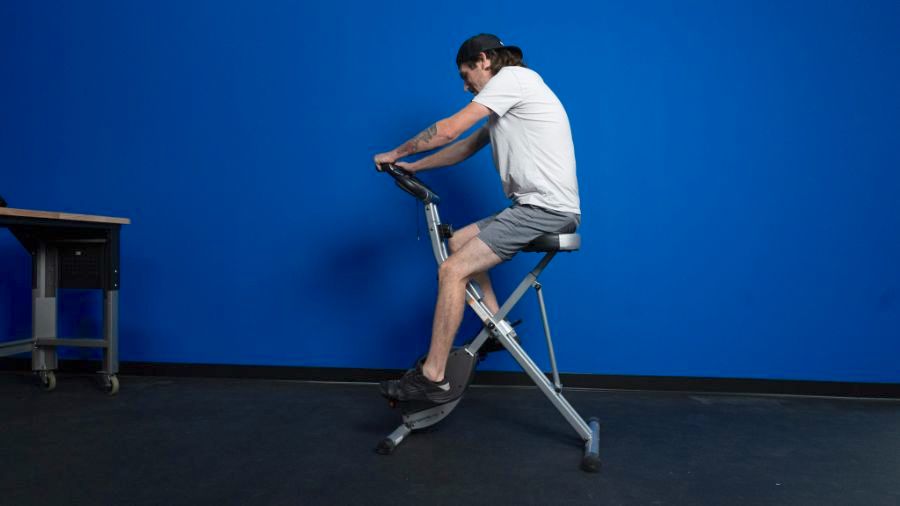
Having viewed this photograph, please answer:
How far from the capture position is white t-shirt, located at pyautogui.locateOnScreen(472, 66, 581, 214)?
2057 millimetres

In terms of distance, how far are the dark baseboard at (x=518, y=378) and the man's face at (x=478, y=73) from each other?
1.53 meters

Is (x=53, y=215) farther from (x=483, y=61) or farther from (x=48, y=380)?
(x=483, y=61)

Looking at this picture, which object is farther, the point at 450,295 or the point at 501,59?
the point at 501,59

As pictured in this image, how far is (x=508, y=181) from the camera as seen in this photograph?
2188mm

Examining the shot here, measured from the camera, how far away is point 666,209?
3004 mm

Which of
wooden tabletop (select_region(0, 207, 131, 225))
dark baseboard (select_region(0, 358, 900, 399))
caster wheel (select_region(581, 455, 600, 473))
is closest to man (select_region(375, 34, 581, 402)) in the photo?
caster wheel (select_region(581, 455, 600, 473))

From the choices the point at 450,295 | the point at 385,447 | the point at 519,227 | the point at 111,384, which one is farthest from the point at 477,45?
the point at 111,384

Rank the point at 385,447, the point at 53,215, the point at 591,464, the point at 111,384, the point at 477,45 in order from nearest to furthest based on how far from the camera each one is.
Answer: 1. the point at 591,464
2. the point at 385,447
3. the point at 477,45
4. the point at 53,215
5. the point at 111,384

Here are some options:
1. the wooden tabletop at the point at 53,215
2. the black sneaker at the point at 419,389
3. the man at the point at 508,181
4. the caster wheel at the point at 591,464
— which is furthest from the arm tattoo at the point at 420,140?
the wooden tabletop at the point at 53,215

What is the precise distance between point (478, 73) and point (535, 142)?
0.39m

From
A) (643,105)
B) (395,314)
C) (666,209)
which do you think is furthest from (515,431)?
(643,105)

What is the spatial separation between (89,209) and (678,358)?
3390 mm

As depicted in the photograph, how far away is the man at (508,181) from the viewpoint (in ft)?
6.64

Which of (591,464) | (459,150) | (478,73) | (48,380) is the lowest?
(48,380)
